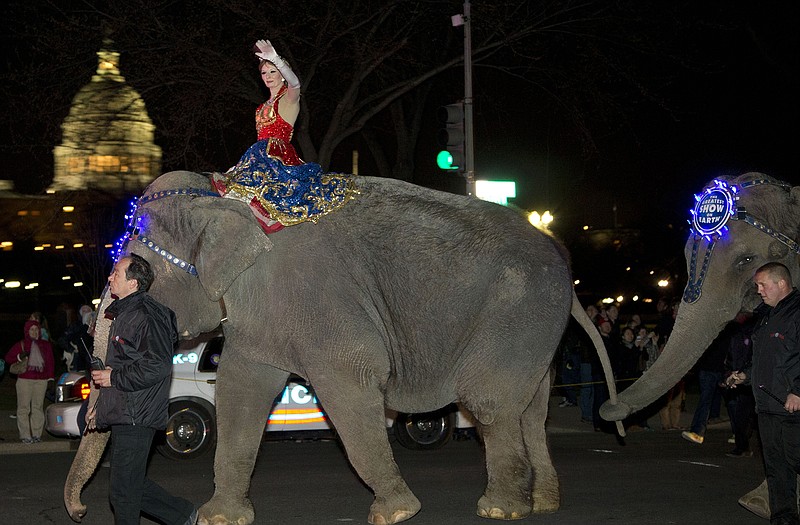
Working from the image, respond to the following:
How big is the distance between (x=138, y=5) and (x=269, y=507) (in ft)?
40.1

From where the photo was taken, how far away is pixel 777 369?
6832 millimetres

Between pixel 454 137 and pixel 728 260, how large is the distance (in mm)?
7851

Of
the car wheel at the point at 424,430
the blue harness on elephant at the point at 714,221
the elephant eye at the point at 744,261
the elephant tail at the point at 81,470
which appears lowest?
the car wheel at the point at 424,430

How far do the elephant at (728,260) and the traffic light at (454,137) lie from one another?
24.8 ft

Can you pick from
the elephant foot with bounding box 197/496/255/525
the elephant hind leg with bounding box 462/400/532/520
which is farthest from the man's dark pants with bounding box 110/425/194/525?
the elephant hind leg with bounding box 462/400/532/520

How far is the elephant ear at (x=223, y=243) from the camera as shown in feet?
24.0

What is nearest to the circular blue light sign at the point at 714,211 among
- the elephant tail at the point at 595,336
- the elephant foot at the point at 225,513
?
the elephant tail at the point at 595,336

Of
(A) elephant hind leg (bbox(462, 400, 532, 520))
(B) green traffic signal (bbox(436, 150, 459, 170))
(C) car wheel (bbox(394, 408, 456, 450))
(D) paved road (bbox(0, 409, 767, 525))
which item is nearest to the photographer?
(A) elephant hind leg (bbox(462, 400, 532, 520))

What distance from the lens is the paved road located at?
808 cm

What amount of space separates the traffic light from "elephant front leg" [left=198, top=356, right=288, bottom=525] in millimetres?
8160

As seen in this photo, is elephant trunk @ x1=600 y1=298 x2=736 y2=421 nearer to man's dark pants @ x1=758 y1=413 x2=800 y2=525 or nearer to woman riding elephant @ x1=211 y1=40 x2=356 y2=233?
man's dark pants @ x1=758 y1=413 x2=800 y2=525

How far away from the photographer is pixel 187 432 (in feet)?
40.6

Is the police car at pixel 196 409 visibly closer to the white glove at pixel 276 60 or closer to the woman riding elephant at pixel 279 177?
the woman riding elephant at pixel 279 177

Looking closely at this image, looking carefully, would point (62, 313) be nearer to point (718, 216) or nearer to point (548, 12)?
point (548, 12)
